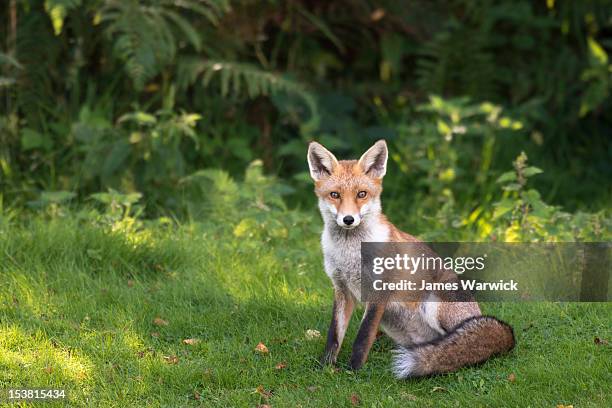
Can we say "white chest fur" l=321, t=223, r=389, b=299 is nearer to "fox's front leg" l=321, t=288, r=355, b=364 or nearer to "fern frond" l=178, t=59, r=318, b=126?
"fox's front leg" l=321, t=288, r=355, b=364

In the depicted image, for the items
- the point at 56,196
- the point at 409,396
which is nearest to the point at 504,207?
the point at 409,396

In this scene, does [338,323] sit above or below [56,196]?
below

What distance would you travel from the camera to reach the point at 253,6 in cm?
932

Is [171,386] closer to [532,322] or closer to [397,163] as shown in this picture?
[532,322]

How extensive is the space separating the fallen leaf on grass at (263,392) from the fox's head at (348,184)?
1.11 meters

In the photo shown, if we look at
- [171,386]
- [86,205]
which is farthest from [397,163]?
[171,386]

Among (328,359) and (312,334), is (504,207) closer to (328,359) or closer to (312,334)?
(312,334)

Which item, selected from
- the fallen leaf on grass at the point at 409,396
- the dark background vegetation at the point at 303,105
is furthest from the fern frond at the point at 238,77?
the fallen leaf on grass at the point at 409,396

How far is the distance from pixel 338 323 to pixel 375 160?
110cm

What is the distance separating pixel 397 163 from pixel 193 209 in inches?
98.4

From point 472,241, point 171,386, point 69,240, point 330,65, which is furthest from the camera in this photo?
point 330,65

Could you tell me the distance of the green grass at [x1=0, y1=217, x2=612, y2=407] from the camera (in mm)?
5062

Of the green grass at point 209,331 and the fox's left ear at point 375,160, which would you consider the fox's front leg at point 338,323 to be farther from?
the fox's left ear at point 375,160

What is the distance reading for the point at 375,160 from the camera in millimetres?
A: 5570
